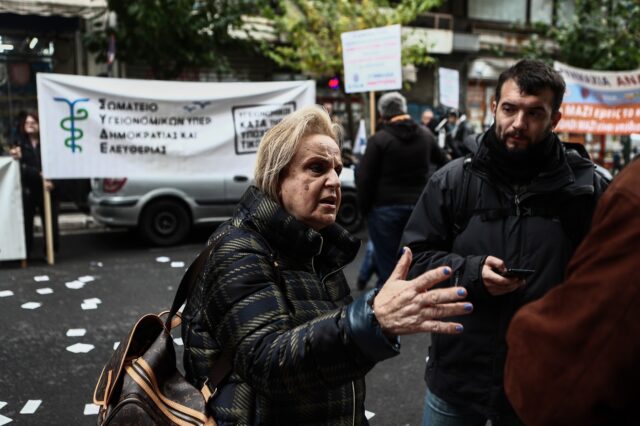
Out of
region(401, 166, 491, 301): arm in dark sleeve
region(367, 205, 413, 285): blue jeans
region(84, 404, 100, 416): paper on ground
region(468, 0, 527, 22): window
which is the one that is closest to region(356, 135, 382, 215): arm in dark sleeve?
region(367, 205, 413, 285): blue jeans

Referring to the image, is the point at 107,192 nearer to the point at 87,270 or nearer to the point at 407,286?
the point at 87,270

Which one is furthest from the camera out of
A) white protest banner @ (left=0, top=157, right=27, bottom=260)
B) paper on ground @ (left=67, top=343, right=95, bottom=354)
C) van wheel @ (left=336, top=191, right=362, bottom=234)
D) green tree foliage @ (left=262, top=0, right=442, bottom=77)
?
green tree foliage @ (left=262, top=0, right=442, bottom=77)

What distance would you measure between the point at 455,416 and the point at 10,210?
7.05m

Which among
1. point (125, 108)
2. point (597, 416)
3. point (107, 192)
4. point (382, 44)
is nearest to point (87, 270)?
point (107, 192)

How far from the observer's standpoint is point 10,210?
773cm

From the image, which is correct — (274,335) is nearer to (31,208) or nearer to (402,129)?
(402,129)

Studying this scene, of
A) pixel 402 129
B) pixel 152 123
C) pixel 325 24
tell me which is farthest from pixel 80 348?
pixel 325 24

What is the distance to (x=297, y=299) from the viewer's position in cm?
165

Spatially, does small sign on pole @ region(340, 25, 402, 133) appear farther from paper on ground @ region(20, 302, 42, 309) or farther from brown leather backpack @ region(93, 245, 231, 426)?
brown leather backpack @ region(93, 245, 231, 426)

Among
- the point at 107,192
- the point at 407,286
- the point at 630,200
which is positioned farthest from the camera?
the point at 107,192

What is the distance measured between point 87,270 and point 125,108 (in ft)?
7.06

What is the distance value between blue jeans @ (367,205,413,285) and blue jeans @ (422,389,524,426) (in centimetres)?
324

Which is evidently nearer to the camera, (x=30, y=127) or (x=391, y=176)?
(x=391, y=176)

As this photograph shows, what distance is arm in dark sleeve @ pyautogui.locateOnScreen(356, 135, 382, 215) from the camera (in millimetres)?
5566
